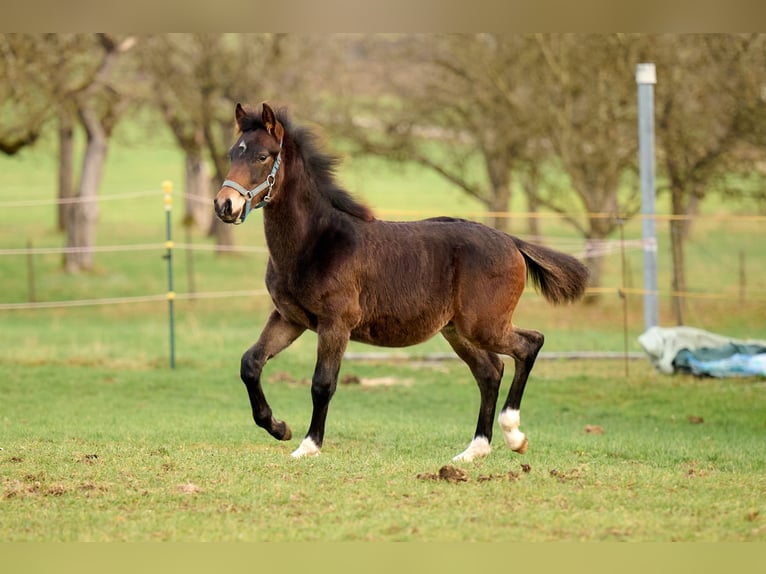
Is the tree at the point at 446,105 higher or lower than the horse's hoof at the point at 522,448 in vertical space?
higher

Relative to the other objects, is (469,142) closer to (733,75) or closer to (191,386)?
(733,75)

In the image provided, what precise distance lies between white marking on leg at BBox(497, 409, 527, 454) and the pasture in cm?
17

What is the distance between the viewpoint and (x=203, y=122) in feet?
80.0

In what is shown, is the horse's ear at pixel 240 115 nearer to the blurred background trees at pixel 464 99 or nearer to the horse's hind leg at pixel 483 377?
the horse's hind leg at pixel 483 377

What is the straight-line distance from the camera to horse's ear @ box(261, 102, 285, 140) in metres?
6.90

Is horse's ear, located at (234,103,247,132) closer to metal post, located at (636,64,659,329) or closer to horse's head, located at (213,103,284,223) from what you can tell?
horse's head, located at (213,103,284,223)

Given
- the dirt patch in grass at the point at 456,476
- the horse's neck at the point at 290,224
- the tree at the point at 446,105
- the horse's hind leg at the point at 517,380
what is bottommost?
the dirt patch in grass at the point at 456,476

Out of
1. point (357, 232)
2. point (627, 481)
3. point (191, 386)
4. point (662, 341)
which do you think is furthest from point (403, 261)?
point (662, 341)

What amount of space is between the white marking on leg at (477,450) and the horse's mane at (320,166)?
69.5 inches

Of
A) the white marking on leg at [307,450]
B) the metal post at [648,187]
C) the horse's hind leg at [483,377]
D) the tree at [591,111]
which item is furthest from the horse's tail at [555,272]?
the tree at [591,111]

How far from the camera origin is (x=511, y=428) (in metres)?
7.44

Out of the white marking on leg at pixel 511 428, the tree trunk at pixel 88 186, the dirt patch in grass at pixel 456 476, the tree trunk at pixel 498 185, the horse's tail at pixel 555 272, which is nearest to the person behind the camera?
the dirt patch in grass at pixel 456 476

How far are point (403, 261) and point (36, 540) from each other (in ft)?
10.3

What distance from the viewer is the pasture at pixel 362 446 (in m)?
5.51
